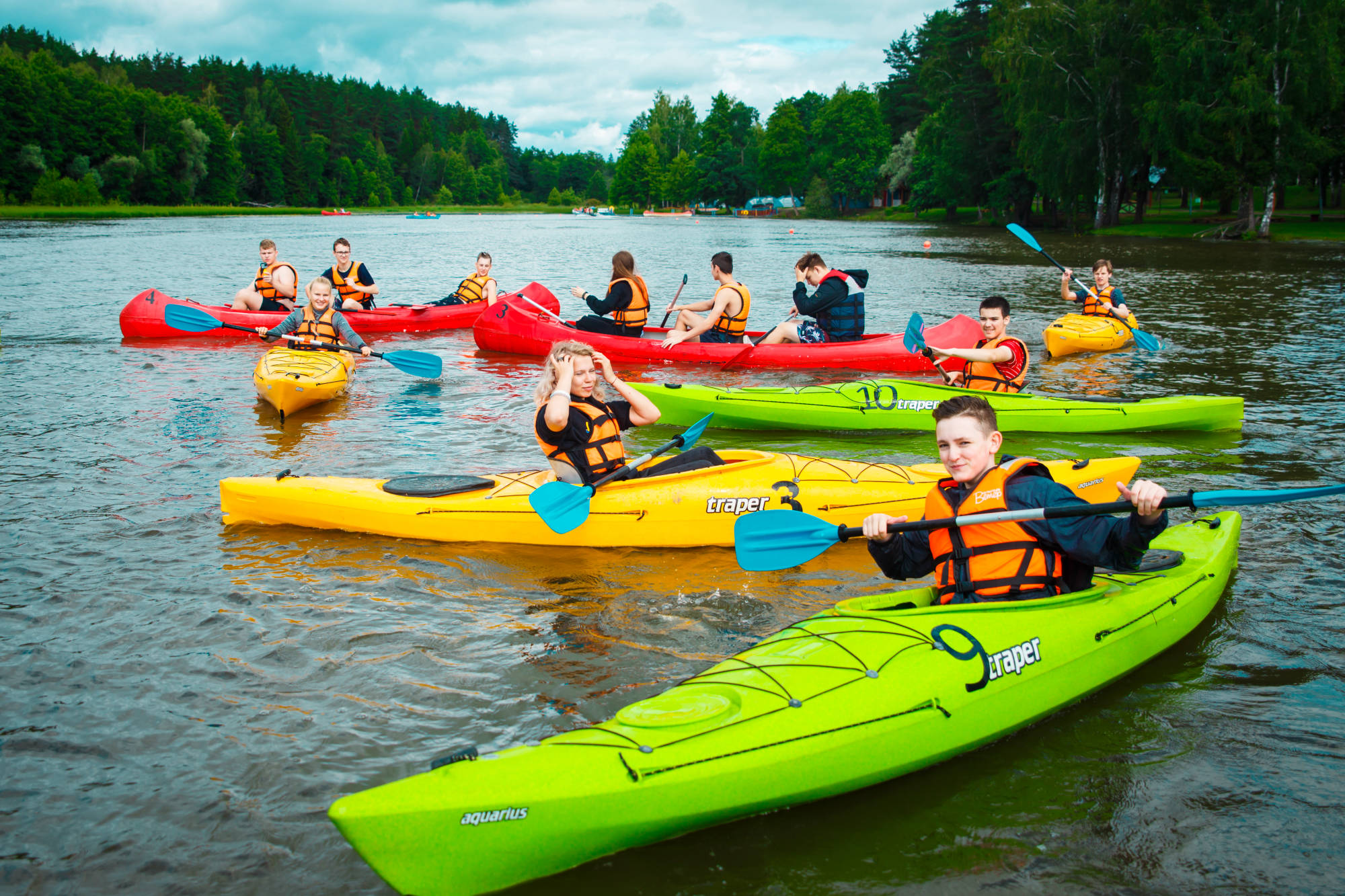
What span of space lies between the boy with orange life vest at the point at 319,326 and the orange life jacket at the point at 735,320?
3758 mm

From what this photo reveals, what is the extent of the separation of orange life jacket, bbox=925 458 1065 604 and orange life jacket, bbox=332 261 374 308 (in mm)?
10841

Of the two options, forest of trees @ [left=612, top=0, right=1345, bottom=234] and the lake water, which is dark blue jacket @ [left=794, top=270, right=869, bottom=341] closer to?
the lake water

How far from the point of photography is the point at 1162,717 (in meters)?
3.59

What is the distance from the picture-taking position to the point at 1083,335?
1123 cm

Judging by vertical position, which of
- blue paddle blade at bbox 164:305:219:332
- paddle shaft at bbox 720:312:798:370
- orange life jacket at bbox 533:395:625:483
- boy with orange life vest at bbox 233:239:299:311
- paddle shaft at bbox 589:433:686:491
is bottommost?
paddle shaft at bbox 589:433:686:491

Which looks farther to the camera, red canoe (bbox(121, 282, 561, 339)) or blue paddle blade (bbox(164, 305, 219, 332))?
red canoe (bbox(121, 282, 561, 339))

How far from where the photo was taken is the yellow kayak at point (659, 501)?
521 centimetres

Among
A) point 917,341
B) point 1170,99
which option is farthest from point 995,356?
point 1170,99

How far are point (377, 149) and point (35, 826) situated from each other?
345ft

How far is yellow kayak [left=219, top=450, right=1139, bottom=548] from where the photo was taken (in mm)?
5211

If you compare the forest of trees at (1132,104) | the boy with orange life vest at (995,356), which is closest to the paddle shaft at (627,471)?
the boy with orange life vest at (995,356)

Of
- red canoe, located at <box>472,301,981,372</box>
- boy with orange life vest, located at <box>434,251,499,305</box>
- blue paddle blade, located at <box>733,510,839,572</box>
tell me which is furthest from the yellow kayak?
boy with orange life vest, located at <box>434,251,499,305</box>

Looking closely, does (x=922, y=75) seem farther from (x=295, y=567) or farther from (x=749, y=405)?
(x=295, y=567)

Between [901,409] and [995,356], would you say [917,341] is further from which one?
[995,356]
